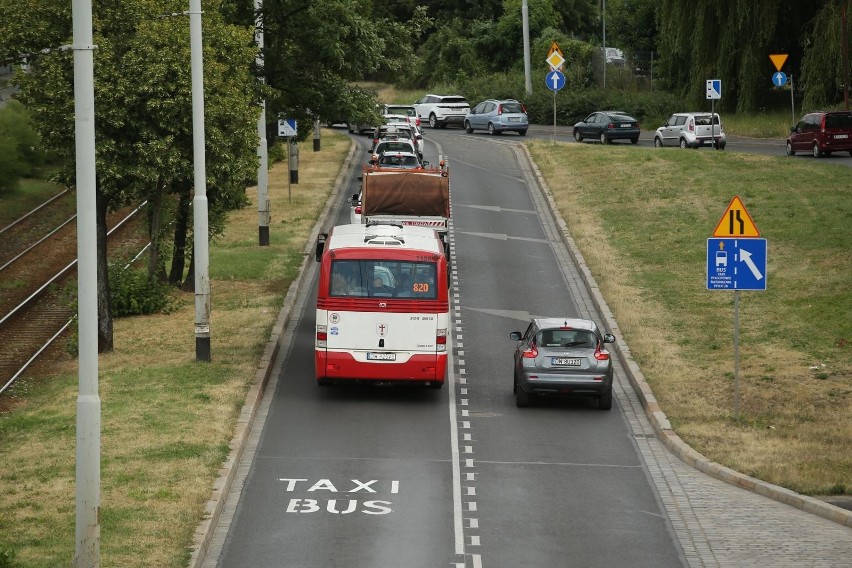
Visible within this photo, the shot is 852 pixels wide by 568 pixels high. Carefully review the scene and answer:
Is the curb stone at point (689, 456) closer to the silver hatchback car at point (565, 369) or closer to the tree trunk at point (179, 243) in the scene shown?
the silver hatchback car at point (565, 369)

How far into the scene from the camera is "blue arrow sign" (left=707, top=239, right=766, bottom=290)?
2228 cm

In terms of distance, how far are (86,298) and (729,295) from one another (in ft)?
74.4

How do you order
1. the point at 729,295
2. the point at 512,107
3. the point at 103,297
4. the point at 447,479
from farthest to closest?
1. the point at 512,107
2. the point at 729,295
3. the point at 103,297
4. the point at 447,479

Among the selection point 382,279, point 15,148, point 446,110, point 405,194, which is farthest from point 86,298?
point 446,110

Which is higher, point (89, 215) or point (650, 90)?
point (650, 90)

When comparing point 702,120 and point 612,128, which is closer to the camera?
point 702,120

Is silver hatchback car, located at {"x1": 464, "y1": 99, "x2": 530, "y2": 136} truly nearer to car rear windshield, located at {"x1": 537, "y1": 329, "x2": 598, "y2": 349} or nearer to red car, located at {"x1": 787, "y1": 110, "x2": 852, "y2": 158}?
red car, located at {"x1": 787, "y1": 110, "x2": 852, "y2": 158}

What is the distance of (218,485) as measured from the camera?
18.6 m

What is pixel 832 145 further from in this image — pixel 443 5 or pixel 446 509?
pixel 443 5

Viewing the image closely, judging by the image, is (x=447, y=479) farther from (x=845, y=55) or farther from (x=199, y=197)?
(x=845, y=55)

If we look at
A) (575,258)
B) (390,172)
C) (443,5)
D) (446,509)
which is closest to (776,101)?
(575,258)

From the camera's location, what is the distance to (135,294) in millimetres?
32750

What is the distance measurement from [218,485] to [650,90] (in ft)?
209

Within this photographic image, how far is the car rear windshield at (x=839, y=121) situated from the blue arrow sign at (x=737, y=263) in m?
31.4
